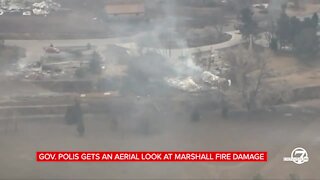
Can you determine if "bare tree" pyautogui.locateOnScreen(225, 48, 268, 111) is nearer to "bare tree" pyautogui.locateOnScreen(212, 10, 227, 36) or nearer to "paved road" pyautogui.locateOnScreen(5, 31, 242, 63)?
"paved road" pyautogui.locateOnScreen(5, 31, 242, 63)

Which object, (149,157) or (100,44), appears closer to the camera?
(149,157)

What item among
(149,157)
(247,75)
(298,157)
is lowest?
(298,157)

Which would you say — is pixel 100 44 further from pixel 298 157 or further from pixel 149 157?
pixel 298 157

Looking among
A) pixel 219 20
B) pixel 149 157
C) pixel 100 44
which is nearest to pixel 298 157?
pixel 149 157

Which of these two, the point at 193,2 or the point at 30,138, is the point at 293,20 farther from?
the point at 30,138

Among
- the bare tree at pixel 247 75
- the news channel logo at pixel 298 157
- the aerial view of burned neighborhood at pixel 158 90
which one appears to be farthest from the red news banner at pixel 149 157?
the bare tree at pixel 247 75
